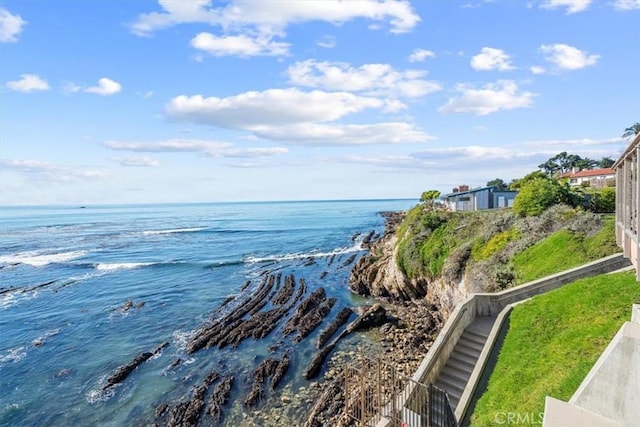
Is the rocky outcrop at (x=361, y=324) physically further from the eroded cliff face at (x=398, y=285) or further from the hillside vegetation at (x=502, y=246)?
the hillside vegetation at (x=502, y=246)

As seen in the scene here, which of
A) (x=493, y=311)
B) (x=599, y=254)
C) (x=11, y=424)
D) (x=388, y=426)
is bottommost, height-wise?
(x=11, y=424)

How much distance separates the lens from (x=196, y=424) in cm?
1619

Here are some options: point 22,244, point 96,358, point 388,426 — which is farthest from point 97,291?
point 22,244

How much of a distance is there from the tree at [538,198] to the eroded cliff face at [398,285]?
688 centimetres

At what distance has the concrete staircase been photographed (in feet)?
37.6

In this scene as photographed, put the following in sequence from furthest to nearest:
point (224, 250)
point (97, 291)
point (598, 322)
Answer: point (224, 250), point (97, 291), point (598, 322)

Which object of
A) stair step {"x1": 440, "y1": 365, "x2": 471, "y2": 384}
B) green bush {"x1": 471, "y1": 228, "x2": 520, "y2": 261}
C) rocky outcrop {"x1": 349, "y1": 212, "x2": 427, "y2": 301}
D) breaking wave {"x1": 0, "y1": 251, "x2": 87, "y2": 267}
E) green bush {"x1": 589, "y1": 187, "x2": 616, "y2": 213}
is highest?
green bush {"x1": 589, "y1": 187, "x2": 616, "y2": 213}

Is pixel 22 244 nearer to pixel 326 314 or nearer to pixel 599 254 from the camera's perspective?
pixel 326 314

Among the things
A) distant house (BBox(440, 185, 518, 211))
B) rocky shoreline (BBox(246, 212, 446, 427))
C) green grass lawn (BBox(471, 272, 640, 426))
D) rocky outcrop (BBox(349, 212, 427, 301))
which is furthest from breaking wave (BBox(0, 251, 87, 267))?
green grass lawn (BBox(471, 272, 640, 426))

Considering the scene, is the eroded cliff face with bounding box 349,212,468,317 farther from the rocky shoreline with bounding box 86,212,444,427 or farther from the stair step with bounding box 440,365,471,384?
the stair step with bounding box 440,365,471,384

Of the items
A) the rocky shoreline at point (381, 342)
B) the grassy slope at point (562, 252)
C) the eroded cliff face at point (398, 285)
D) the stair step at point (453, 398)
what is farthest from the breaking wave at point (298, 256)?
the stair step at point (453, 398)

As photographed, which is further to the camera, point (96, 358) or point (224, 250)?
point (224, 250)

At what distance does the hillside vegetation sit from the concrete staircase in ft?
17.4

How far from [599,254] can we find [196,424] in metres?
19.2
